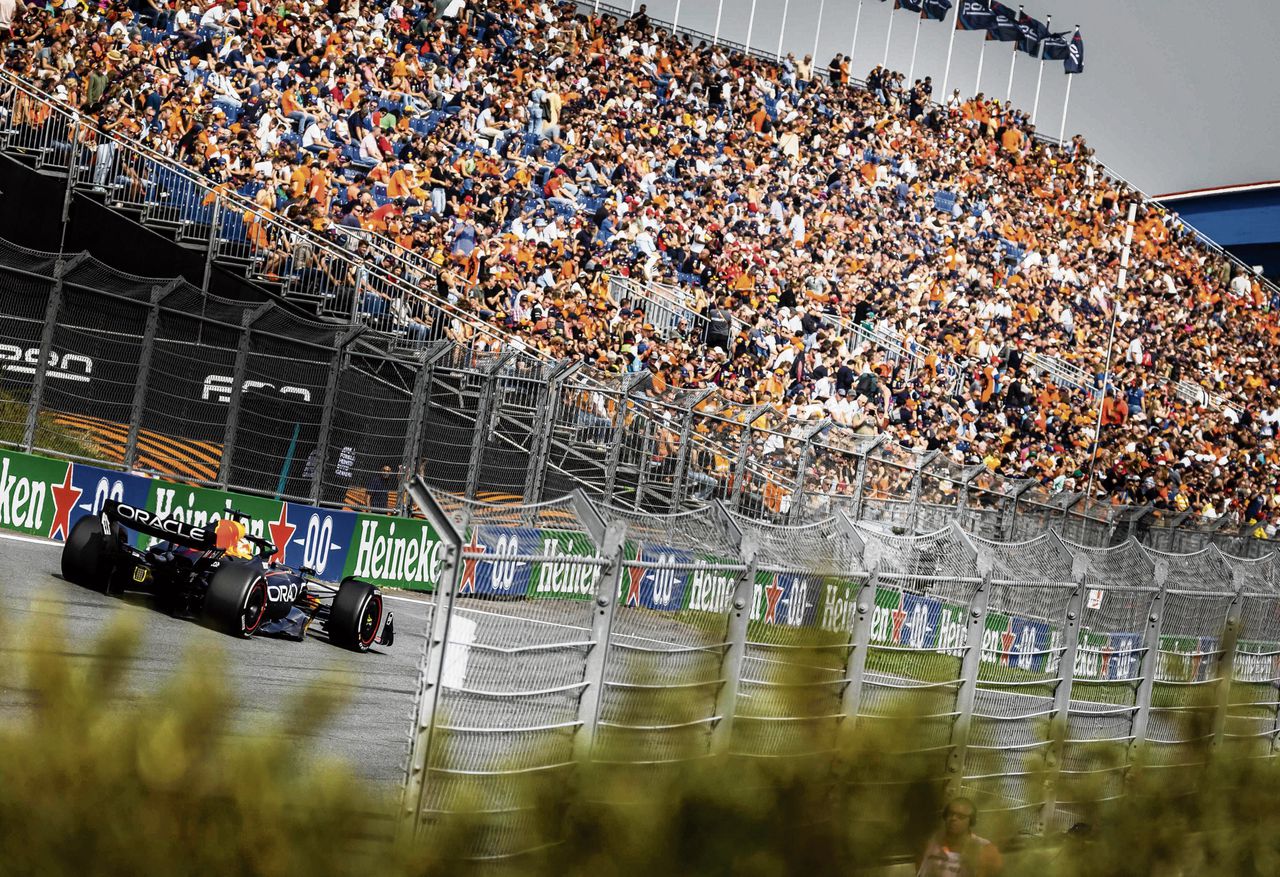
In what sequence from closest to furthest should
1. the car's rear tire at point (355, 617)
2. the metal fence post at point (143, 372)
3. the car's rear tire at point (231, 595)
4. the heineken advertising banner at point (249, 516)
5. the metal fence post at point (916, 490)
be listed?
the car's rear tire at point (231, 595) < the car's rear tire at point (355, 617) < the heineken advertising banner at point (249, 516) < the metal fence post at point (143, 372) < the metal fence post at point (916, 490)

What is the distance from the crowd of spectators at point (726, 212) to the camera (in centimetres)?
1894

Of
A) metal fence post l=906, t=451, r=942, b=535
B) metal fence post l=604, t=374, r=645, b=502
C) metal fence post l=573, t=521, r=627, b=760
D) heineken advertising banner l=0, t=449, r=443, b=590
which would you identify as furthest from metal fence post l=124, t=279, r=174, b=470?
metal fence post l=573, t=521, r=627, b=760

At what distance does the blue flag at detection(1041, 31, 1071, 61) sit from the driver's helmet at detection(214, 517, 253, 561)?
117ft

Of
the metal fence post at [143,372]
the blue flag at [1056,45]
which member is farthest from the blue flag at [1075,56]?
the metal fence post at [143,372]

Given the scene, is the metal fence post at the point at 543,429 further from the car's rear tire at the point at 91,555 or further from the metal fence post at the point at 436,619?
the metal fence post at the point at 436,619

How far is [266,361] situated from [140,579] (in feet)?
13.1

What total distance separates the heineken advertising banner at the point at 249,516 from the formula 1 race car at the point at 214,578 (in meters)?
2.15

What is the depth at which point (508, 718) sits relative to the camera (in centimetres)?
538

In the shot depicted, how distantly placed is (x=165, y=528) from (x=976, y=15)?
35344 mm

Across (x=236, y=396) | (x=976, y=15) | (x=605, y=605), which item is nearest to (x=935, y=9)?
(x=976, y=15)

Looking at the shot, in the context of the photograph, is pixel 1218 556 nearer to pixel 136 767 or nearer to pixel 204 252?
pixel 136 767

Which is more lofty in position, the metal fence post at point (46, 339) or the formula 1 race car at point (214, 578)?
the metal fence post at point (46, 339)

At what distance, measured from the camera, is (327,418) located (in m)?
13.7

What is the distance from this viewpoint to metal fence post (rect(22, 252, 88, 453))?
1253 cm
